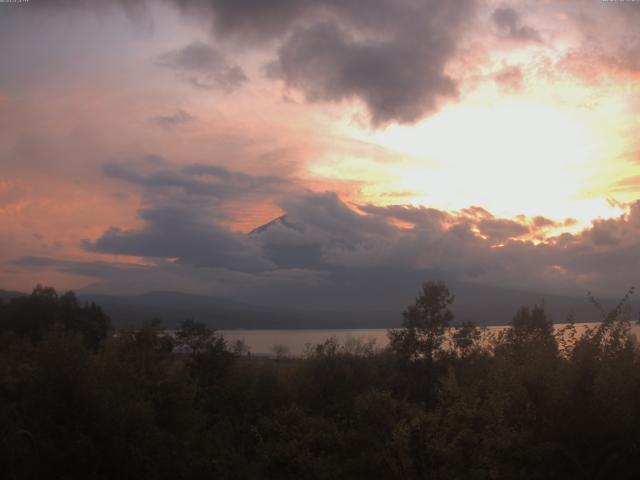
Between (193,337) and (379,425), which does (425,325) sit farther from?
(379,425)

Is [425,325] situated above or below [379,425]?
above

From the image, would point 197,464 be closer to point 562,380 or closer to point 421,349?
point 562,380

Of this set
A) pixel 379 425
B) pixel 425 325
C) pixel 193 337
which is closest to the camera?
pixel 379 425

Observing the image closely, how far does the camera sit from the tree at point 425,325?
38.2 metres

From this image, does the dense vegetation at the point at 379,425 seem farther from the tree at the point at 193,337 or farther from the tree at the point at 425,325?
the tree at the point at 425,325

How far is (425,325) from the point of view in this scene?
1522 inches

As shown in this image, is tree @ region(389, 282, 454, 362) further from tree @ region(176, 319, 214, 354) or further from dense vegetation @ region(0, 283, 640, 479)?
dense vegetation @ region(0, 283, 640, 479)

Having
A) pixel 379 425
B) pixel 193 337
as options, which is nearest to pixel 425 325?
pixel 193 337

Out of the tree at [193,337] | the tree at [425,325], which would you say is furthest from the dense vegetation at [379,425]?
the tree at [425,325]

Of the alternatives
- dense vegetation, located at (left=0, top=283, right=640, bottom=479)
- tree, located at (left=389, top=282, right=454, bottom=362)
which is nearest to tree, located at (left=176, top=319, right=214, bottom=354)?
tree, located at (left=389, top=282, right=454, bottom=362)

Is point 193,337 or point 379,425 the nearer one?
point 379,425

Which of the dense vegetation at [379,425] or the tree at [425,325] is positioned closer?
the dense vegetation at [379,425]

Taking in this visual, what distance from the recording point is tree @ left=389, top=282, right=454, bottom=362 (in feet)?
125

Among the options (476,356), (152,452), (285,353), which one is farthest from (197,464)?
(285,353)
